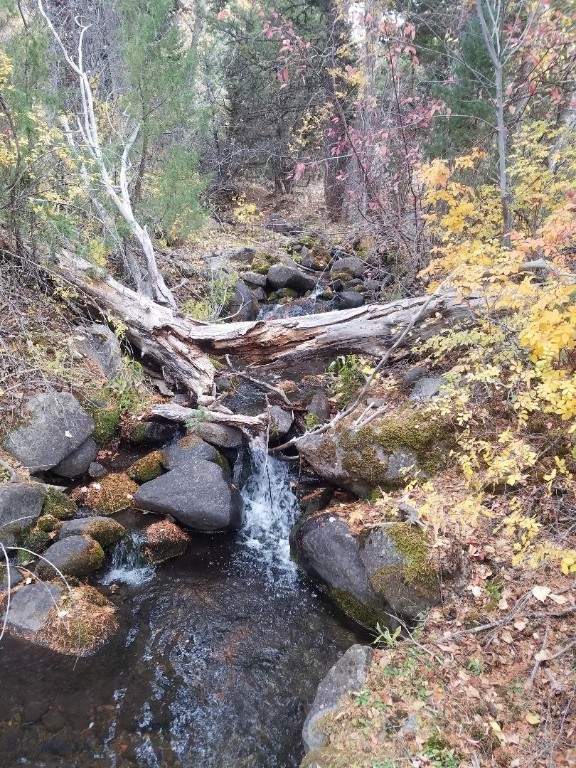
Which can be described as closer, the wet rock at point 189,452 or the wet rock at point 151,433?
the wet rock at point 189,452

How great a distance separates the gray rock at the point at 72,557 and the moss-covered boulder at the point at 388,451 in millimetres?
2723

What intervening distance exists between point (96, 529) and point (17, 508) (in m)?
0.83

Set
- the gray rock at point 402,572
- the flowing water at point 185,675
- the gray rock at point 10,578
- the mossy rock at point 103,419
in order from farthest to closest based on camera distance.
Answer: the mossy rock at point 103,419, the gray rock at point 10,578, the gray rock at point 402,572, the flowing water at point 185,675

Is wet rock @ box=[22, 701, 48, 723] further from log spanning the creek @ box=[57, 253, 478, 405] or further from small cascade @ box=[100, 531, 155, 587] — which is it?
log spanning the creek @ box=[57, 253, 478, 405]

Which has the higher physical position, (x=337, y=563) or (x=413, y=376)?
(x=413, y=376)

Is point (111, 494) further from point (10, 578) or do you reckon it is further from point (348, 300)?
point (348, 300)

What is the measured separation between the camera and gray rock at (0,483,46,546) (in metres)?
4.86

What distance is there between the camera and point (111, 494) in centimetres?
592

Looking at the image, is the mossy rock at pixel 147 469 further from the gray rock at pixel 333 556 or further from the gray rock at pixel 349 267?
the gray rock at pixel 349 267

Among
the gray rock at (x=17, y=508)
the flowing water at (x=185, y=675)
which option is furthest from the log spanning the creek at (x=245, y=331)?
the flowing water at (x=185, y=675)

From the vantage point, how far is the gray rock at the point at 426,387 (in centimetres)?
569

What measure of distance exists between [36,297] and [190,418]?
3164mm

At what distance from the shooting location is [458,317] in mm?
6082

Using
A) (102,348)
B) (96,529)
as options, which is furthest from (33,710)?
(102,348)
